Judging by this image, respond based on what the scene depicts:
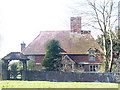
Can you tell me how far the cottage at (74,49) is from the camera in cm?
4221

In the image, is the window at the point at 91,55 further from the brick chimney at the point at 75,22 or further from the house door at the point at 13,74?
the house door at the point at 13,74

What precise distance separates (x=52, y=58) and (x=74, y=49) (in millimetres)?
11362

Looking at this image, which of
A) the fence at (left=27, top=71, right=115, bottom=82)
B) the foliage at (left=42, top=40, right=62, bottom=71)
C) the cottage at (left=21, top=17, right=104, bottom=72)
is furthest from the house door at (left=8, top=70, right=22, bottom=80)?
the cottage at (left=21, top=17, right=104, bottom=72)

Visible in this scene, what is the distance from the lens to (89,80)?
27.3 metres

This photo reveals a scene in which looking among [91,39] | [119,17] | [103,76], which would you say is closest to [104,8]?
[119,17]

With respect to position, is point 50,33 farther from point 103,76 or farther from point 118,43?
point 103,76

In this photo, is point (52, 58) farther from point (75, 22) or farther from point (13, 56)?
point (75, 22)

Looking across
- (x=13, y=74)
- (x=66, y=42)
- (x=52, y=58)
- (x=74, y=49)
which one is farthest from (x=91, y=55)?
(x=13, y=74)

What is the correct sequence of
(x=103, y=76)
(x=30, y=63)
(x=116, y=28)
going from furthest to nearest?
(x=30, y=63) < (x=116, y=28) < (x=103, y=76)

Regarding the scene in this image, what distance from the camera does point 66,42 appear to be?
45.6 meters

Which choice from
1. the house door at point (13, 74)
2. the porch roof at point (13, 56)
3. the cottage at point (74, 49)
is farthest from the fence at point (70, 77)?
the cottage at point (74, 49)

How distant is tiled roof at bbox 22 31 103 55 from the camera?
144 feet

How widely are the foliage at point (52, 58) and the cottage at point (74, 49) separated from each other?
6301 mm

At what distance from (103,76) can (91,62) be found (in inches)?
638
